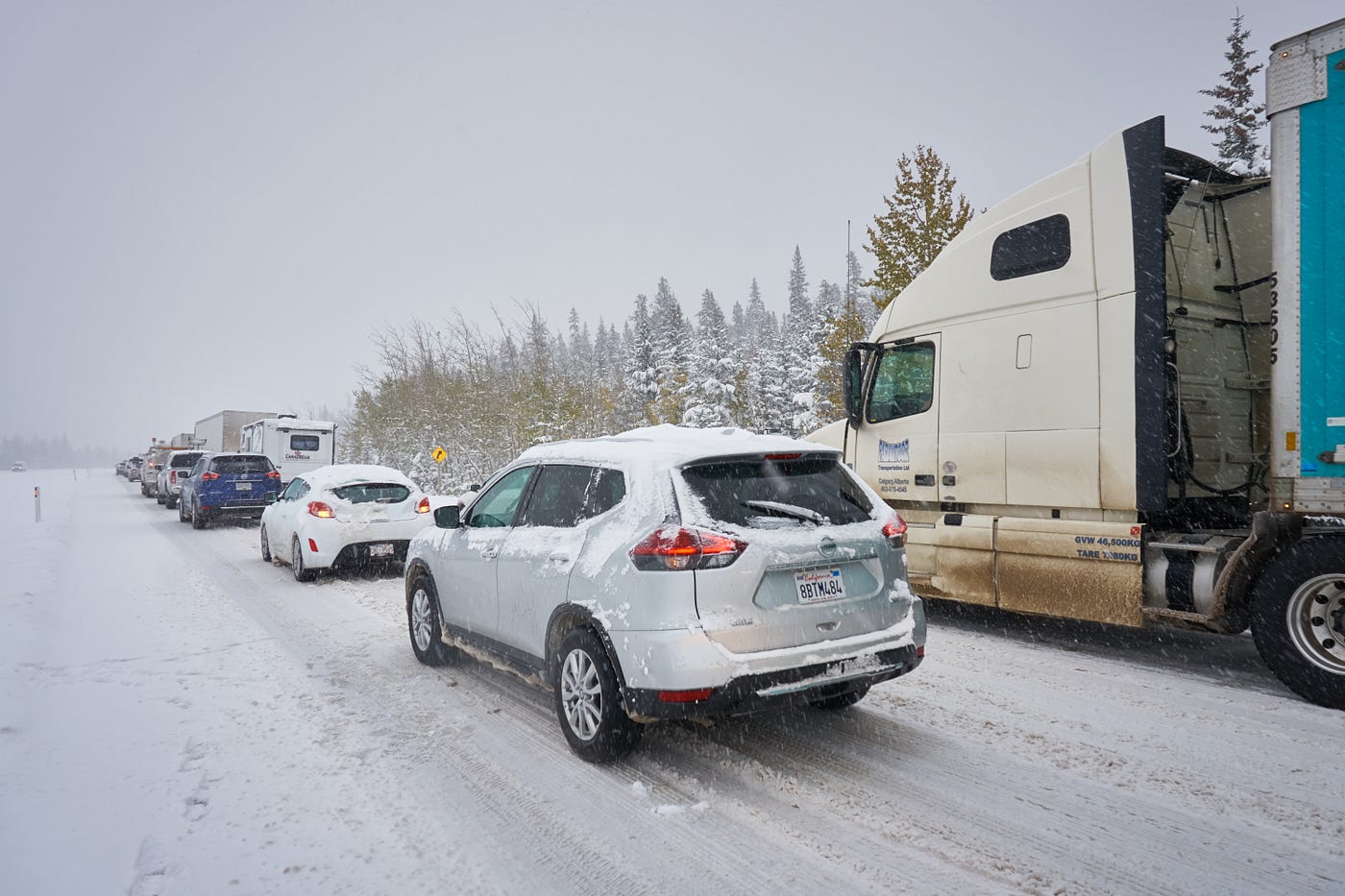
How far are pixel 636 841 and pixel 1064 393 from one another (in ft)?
15.6

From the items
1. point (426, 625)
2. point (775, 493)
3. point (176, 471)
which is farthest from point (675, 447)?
point (176, 471)

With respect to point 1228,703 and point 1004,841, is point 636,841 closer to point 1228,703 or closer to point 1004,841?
point 1004,841

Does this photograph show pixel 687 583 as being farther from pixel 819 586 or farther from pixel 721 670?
Result: pixel 819 586

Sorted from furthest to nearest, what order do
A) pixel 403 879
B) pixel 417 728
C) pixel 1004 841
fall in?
pixel 417 728
pixel 1004 841
pixel 403 879

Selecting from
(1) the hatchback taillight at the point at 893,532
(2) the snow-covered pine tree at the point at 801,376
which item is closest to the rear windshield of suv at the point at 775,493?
(1) the hatchback taillight at the point at 893,532

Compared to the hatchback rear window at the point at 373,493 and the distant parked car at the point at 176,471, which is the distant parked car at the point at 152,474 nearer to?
the distant parked car at the point at 176,471

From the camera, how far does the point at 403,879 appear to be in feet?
9.42

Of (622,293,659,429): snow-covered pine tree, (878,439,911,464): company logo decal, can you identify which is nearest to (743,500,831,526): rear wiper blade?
(878,439,911,464): company logo decal

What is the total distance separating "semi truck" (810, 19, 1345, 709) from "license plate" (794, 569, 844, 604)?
3.00m

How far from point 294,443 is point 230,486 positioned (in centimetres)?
732

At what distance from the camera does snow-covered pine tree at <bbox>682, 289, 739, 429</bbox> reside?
36.0 m

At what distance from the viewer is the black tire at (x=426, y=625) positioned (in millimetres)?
5805

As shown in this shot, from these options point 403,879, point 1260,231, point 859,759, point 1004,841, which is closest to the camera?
point 403,879

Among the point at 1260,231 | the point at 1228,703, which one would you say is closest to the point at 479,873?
the point at 1228,703
